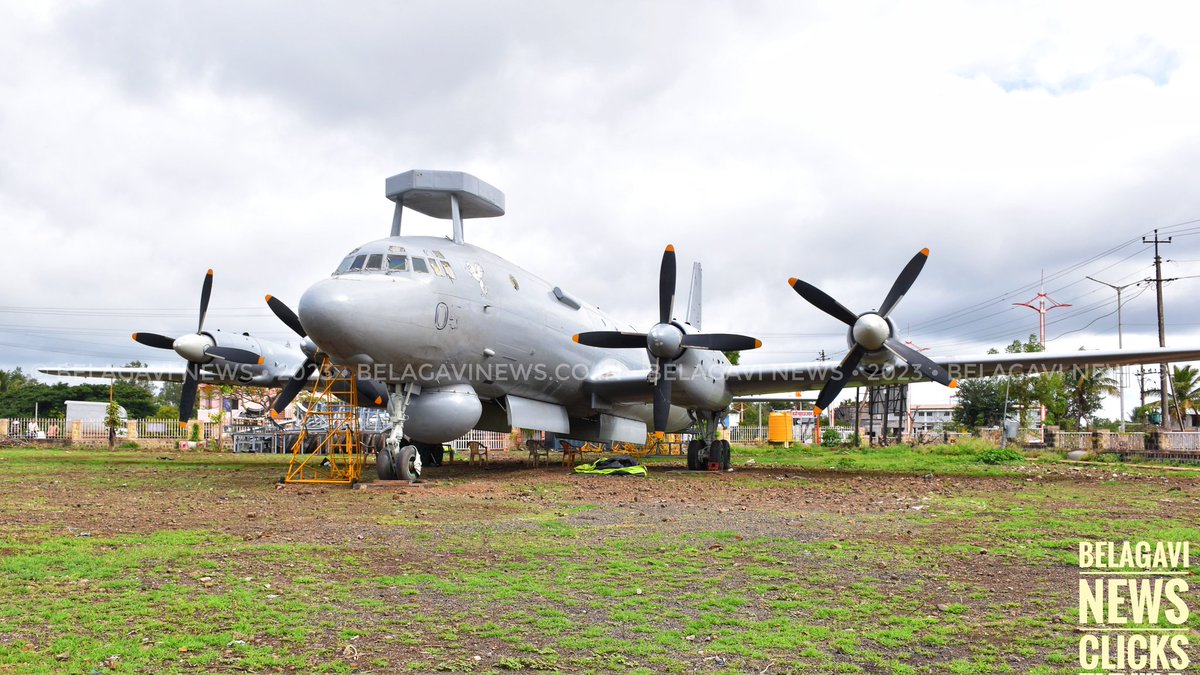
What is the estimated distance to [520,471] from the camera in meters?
21.8

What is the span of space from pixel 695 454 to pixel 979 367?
7628 millimetres

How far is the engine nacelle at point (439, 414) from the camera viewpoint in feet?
57.7

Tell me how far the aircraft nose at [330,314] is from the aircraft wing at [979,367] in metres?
11.3

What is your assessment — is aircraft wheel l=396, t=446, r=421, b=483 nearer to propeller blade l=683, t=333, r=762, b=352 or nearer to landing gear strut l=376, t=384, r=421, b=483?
landing gear strut l=376, t=384, r=421, b=483

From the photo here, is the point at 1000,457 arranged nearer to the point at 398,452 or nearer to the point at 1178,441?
the point at 1178,441

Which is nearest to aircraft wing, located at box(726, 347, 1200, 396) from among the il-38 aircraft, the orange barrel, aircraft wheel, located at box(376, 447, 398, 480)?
the il-38 aircraft

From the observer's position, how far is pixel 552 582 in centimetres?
681

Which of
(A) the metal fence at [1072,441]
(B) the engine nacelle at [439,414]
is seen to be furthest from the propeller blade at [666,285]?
(A) the metal fence at [1072,441]

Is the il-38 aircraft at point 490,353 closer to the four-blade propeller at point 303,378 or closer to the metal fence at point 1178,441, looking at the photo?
the four-blade propeller at point 303,378

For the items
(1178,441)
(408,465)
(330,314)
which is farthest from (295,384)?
(1178,441)

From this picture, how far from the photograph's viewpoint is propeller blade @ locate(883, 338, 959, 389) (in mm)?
18406

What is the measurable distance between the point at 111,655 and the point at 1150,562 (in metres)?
8.10

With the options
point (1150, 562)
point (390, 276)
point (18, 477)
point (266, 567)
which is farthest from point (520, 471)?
point (1150, 562)

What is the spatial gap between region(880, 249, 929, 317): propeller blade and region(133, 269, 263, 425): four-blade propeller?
1613 centimetres
